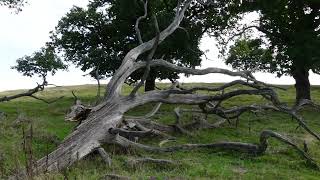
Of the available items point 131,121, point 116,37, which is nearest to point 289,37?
point 116,37

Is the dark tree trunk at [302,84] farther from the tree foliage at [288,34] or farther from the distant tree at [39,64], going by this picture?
the distant tree at [39,64]

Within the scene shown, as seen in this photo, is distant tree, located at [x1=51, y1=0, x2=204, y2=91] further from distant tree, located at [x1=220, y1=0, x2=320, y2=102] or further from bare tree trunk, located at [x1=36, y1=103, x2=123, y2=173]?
bare tree trunk, located at [x1=36, y1=103, x2=123, y2=173]

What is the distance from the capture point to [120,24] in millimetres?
36750

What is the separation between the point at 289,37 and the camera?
33.1 m

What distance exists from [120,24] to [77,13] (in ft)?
13.5

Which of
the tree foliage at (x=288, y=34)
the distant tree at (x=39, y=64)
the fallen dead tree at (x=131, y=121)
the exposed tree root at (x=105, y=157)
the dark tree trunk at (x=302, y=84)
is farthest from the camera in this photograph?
the distant tree at (x=39, y=64)

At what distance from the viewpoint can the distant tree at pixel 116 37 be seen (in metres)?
33.6

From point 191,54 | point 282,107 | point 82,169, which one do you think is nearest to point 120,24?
point 191,54

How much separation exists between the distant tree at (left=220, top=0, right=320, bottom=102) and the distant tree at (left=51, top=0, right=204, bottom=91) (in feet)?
13.8

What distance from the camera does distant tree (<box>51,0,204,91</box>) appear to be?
33562mm

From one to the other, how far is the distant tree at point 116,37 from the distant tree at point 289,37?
4210 millimetres

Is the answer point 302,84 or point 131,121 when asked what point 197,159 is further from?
A: point 302,84

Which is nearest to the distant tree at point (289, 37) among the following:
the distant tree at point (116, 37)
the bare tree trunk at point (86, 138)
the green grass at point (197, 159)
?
the distant tree at point (116, 37)

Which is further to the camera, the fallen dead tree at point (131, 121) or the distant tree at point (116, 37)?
the distant tree at point (116, 37)
